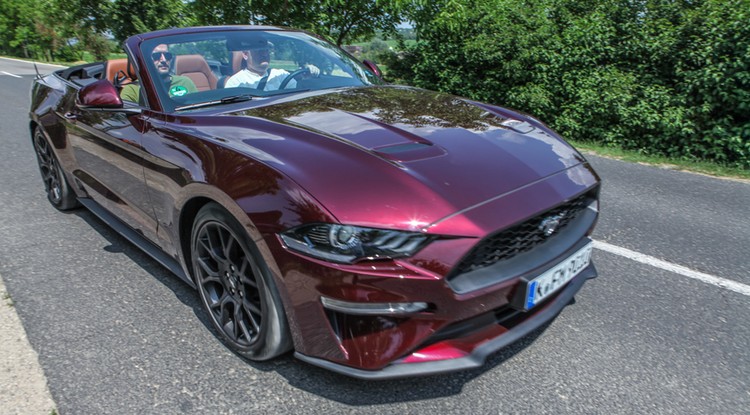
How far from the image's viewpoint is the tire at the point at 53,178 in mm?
4523

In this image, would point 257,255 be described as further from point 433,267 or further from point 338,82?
point 338,82

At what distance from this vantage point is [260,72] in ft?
11.3

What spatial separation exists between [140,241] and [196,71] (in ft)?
3.65

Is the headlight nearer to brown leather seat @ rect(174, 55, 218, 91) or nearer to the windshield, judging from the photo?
the windshield

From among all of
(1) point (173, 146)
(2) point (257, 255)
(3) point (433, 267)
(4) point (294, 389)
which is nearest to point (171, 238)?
(1) point (173, 146)

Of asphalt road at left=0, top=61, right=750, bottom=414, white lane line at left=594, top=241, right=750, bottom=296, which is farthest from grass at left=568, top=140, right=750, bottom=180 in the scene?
white lane line at left=594, top=241, right=750, bottom=296

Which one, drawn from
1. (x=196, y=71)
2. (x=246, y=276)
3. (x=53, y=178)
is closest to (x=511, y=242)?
(x=246, y=276)

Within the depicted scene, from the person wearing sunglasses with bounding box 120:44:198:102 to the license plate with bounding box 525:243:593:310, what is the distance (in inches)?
86.9

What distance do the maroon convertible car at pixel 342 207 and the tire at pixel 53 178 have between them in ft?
4.56

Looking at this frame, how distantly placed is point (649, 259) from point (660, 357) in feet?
4.13

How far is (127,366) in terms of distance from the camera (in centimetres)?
247

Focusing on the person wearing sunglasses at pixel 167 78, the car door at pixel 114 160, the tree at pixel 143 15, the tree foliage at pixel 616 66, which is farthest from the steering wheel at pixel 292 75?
the tree at pixel 143 15

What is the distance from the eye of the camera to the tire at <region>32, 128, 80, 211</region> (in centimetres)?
452

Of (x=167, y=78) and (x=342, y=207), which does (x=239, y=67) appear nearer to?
(x=167, y=78)
